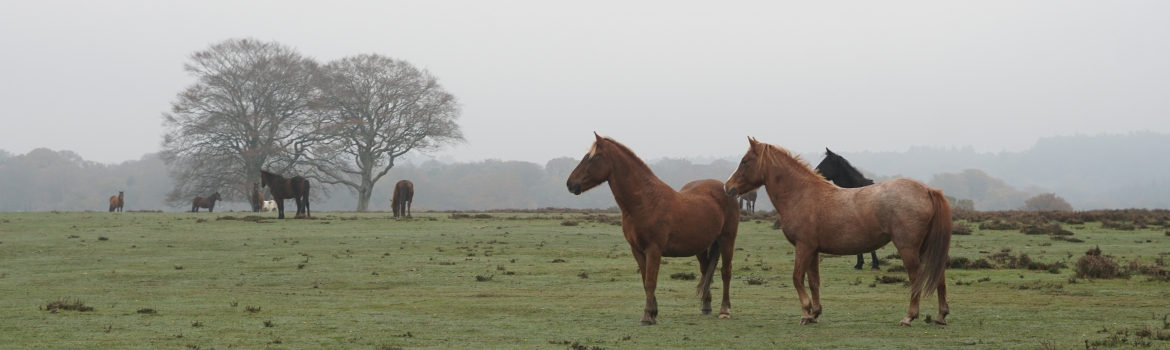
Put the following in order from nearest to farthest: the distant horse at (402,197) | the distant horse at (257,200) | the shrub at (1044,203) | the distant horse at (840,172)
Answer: the distant horse at (840,172)
the distant horse at (402,197)
the distant horse at (257,200)
the shrub at (1044,203)

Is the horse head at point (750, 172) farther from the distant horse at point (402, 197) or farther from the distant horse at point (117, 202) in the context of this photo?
the distant horse at point (117, 202)

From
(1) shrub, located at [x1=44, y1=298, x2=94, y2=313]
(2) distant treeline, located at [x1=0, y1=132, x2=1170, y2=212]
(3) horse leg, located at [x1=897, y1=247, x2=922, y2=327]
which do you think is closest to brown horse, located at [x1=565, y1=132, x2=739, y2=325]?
(3) horse leg, located at [x1=897, y1=247, x2=922, y2=327]

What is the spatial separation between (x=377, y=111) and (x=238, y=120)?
344 inches

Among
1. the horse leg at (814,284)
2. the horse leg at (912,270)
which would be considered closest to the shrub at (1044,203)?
the horse leg at (814,284)

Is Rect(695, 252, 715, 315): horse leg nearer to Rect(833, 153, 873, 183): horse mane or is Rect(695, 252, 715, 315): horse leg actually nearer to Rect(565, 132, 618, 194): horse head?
Rect(565, 132, 618, 194): horse head

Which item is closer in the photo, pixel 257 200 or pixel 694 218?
pixel 694 218

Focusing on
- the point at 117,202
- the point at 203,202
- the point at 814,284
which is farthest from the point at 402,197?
the point at 814,284

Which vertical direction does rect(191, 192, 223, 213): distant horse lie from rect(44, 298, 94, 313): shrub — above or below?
above

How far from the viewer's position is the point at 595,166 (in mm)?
10492

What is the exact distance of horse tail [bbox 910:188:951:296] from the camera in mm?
9180

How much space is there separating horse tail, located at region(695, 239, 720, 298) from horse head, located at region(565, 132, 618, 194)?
64.1 inches

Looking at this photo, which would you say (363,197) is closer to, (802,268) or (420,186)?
(802,268)

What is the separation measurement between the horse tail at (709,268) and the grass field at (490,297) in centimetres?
37

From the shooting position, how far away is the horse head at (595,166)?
1039 centimetres
